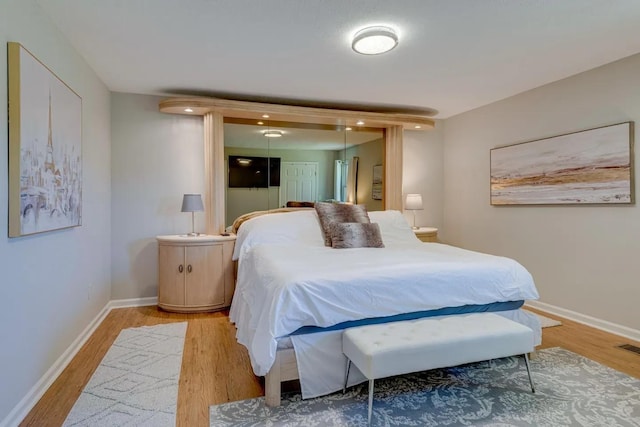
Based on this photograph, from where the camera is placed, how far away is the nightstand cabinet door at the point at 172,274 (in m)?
3.63

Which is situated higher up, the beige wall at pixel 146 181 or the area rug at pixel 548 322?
the beige wall at pixel 146 181

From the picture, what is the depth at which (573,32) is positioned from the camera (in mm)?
2518

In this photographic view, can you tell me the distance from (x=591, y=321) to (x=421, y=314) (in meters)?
2.15

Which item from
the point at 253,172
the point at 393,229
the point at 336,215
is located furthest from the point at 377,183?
the point at 253,172

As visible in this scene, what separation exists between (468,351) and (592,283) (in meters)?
2.19

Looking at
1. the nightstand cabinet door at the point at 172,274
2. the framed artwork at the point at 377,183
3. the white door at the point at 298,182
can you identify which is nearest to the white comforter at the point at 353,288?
the nightstand cabinet door at the point at 172,274

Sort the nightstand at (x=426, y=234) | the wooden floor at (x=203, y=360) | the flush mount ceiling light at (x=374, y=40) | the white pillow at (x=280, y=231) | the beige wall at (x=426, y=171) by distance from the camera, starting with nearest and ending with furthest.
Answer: the wooden floor at (x=203, y=360), the flush mount ceiling light at (x=374, y=40), the white pillow at (x=280, y=231), the nightstand at (x=426, y=234), the beige wall at (x=426, y=171)

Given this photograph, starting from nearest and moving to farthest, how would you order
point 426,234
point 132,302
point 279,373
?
point 279,373, point 132,302, point 426,234

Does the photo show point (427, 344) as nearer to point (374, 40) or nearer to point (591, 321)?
point (374, 40)

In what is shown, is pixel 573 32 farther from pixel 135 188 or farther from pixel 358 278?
pixel 135 188

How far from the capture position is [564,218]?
3.54 meters

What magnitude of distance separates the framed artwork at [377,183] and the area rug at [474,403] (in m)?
2.64

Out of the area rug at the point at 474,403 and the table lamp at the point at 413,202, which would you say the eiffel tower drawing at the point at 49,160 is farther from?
the table lamp at the point at 413,202

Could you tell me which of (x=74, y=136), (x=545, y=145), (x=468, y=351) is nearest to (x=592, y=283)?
(x=545, y=145)
